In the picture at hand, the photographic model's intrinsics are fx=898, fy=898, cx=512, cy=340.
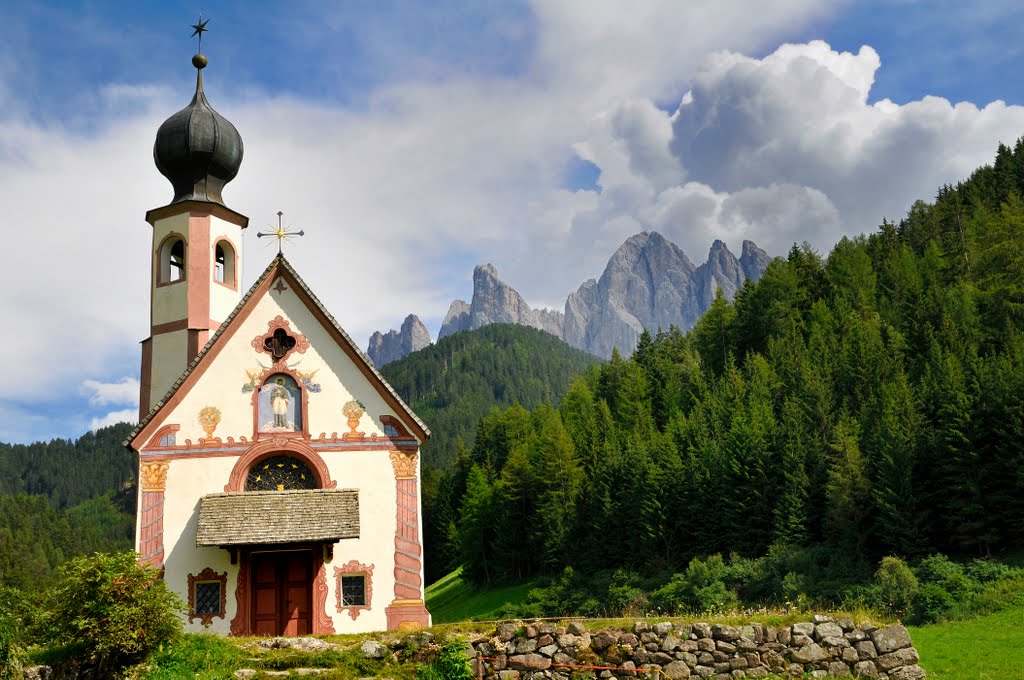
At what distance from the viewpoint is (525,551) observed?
78.1 m

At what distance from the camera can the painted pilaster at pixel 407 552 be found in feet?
79.1

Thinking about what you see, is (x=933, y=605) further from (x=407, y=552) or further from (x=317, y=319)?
(x=317, y=319)

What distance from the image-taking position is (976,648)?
24594 mm

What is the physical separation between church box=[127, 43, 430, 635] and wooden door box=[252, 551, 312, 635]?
0.03 m

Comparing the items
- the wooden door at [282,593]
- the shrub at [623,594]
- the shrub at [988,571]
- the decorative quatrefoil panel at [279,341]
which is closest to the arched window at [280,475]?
the wooden door at [282,593]

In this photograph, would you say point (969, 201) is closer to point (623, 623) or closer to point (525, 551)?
point (525, 551)

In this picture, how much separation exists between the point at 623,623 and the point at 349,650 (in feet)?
18.7

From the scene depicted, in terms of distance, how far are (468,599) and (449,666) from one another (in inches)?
2424

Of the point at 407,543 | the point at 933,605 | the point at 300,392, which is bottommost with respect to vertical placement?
the point at 933,605

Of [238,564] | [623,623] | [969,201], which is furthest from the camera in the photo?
[969,201]

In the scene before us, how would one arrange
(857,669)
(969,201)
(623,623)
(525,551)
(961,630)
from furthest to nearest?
(969,201) → (525,551) → (961,630) → (623,623) → (857,669)

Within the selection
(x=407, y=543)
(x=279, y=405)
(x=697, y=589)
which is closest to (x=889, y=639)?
(x=407, y=543)

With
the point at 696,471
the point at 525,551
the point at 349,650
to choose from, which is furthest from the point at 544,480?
the point at 349,650

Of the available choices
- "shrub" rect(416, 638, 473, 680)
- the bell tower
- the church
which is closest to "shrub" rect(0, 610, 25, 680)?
the church
